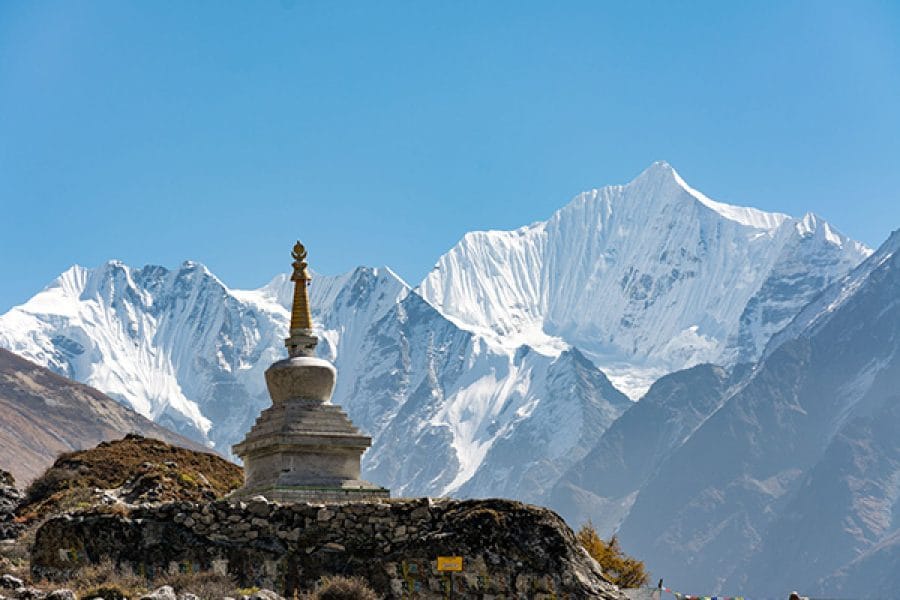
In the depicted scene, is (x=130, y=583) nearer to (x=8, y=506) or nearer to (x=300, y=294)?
(x=300, y=294)

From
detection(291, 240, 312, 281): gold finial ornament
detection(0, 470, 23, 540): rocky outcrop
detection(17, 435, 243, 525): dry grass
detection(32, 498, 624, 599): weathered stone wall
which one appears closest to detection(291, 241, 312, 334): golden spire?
detection(291, 240, 312, 281): gold finial ornament

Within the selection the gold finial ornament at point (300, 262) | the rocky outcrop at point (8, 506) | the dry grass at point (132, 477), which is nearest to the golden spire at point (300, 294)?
the gold finial ornament at point (300, 262)

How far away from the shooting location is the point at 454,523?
814 inches

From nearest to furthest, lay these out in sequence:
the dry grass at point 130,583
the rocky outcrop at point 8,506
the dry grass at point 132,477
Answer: the dry grass at point 130,583, the rocky outcrop at point 8,506, the dry grass at point 132,477

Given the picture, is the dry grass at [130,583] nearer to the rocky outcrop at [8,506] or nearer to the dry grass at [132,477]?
the dry grass at [132,477]

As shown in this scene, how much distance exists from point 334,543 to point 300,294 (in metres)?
17.7

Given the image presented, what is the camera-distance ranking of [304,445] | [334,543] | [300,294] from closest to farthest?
[334,543] < [304,445] < [300,294]

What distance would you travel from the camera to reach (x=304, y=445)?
33.2 metres

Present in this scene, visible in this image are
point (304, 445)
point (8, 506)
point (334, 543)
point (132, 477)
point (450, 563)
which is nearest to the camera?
point (450, 563)

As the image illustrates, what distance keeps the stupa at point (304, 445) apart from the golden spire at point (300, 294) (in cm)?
200

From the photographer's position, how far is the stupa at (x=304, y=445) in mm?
Answer: 31984

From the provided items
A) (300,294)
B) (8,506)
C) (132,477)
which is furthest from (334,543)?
(8,506)

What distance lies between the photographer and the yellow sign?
66.7 feet

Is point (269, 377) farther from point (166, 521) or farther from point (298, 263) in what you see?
point (166, 521)
